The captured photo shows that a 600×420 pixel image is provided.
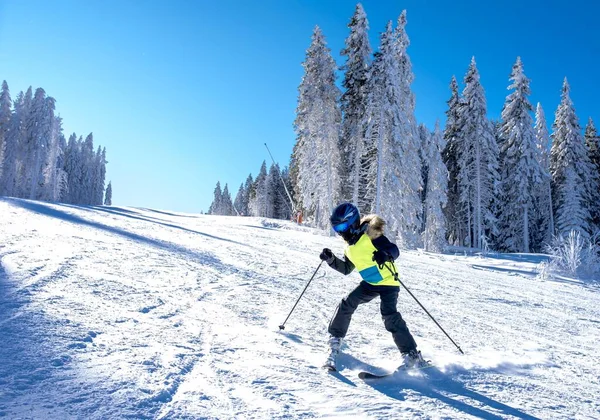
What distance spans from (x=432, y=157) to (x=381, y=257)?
27311 mm

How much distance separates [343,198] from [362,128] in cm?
757

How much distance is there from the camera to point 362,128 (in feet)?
78.0

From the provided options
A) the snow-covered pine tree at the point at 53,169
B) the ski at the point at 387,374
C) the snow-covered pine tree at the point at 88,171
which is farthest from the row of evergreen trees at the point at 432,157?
the snow-covered pine tree at the point at 88,171

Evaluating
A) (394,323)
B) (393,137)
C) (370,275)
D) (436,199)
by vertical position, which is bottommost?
(394,323)

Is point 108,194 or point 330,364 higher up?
point 108,194

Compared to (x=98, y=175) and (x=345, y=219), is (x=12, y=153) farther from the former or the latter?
(x=345, y=219)

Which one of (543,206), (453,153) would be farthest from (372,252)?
(543,206)

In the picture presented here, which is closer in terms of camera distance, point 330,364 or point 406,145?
point 330,364

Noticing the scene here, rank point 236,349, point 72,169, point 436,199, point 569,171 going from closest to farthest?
point 236,349, point 436,199, point 569,171, point 72,169

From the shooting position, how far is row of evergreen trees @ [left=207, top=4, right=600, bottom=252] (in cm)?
2334

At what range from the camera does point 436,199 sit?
28.7 meters

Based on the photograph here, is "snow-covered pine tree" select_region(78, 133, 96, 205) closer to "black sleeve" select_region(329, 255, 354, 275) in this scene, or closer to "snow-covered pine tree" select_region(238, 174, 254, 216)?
"snow-covered pine tree" select_region(238, 174, 254, 216)

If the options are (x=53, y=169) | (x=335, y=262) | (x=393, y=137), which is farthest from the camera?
(x=53, y=169)

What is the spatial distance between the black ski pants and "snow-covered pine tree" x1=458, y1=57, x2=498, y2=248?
29.9m
